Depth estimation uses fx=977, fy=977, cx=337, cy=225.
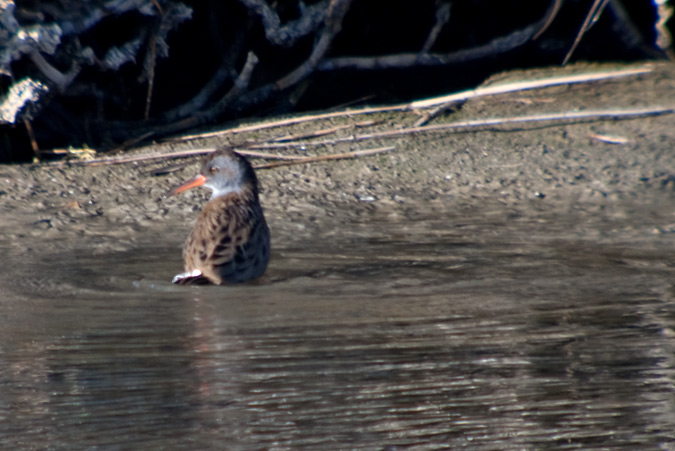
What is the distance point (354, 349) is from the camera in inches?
156

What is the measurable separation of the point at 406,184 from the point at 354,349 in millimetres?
3492

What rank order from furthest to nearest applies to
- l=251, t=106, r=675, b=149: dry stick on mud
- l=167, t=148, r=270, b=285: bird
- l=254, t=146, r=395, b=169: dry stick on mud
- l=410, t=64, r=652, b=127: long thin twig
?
l=410, t=64, r=652, b=127: long thin twig → l=251, t=106, r=675, b=149: dry stick on mud → l=254, t=146, r=395, b=169: dry stick on mud → l=167, t=148, r=270, b=285: bird

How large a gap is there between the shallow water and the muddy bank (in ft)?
2.17

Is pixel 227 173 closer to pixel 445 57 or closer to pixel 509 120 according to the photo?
pixel 509 120

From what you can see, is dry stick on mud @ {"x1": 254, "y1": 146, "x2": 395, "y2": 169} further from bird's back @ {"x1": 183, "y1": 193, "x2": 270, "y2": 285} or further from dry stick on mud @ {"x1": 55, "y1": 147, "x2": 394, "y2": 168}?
bird's back @ {"x1": 183, "y1": 193, "x2": 270, "y2": 285}

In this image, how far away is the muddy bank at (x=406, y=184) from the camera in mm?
6387

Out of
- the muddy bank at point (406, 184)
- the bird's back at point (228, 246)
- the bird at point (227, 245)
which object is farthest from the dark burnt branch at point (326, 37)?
the bird's back at point (228, 246)

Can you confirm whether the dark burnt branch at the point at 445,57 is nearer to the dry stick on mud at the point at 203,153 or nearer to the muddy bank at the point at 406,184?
the muddy bank at the point at 406,184

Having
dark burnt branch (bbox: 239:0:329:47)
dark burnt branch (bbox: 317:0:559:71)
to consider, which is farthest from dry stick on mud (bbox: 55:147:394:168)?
dark burnt branch (bbox: 317:0:559:71)

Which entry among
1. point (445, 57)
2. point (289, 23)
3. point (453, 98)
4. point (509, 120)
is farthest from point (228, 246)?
point (445, 57)

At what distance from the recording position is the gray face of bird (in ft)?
19.9

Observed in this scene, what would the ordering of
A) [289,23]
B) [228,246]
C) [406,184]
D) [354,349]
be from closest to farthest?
[354,349] → [228,246] → [406,184] → [289,23]

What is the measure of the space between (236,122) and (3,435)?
570 centimetres

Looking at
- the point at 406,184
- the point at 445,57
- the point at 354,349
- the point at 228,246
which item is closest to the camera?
the point at 354,349
